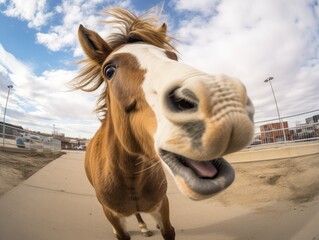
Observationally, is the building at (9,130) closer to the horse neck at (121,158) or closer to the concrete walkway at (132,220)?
the concrete walkway at (132,220)

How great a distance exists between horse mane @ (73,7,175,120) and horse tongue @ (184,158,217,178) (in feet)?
5.18

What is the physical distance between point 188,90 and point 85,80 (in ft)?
6.95

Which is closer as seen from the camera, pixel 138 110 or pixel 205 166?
pixel 205 166

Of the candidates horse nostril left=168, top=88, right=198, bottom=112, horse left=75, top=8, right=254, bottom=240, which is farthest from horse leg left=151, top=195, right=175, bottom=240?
horse nostril left=168, top=88, right=198, bottom=112

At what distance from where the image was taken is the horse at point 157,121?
0.77m

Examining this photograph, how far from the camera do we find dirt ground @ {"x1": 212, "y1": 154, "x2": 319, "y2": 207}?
13.8 ft

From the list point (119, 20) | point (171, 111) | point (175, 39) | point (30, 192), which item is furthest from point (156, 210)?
point (30, 192)

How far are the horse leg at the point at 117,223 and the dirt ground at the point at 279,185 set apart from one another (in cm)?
303

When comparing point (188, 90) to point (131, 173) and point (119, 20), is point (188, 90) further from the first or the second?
point (119, 20)

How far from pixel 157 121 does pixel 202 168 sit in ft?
1.25

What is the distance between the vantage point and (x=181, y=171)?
0.93 meters

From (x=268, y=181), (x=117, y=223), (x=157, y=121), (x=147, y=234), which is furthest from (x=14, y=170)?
(x=268, y=181)

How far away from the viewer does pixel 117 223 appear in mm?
2779

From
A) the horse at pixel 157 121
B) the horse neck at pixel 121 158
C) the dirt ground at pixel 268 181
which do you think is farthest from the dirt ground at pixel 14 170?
the horse neck at pixel 121 158
